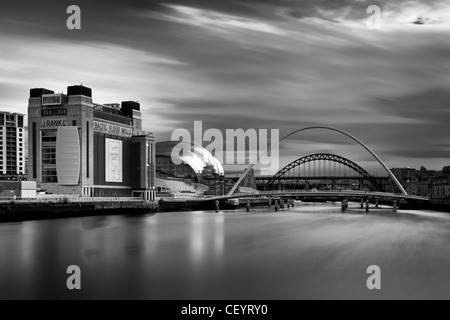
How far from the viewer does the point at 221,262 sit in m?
41.0

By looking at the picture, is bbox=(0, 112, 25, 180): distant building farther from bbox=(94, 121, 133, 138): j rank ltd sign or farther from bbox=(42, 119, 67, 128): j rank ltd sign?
bbox=(42, 119, 67, 128): j rank ltd sign

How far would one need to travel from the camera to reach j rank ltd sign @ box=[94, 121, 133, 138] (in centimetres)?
11512

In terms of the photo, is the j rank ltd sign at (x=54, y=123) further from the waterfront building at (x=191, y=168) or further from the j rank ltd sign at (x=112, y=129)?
the waterfront building at (x=191, y=168)

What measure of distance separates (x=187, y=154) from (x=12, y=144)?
200ft

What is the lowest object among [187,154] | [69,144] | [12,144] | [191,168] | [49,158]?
[191,168]

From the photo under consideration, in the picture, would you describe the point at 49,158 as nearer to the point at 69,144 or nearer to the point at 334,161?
the point at 69,144

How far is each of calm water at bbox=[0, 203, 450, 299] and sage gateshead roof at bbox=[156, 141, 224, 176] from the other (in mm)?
120206

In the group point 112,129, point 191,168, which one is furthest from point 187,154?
point 112,129

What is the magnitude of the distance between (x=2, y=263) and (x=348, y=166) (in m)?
133

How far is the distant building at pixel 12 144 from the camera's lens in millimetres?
188250

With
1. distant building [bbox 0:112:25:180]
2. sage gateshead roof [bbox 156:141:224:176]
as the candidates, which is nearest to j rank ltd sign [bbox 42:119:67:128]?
sage gateshead roof [bbox 156:141:224:176]

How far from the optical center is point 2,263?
3900cm
